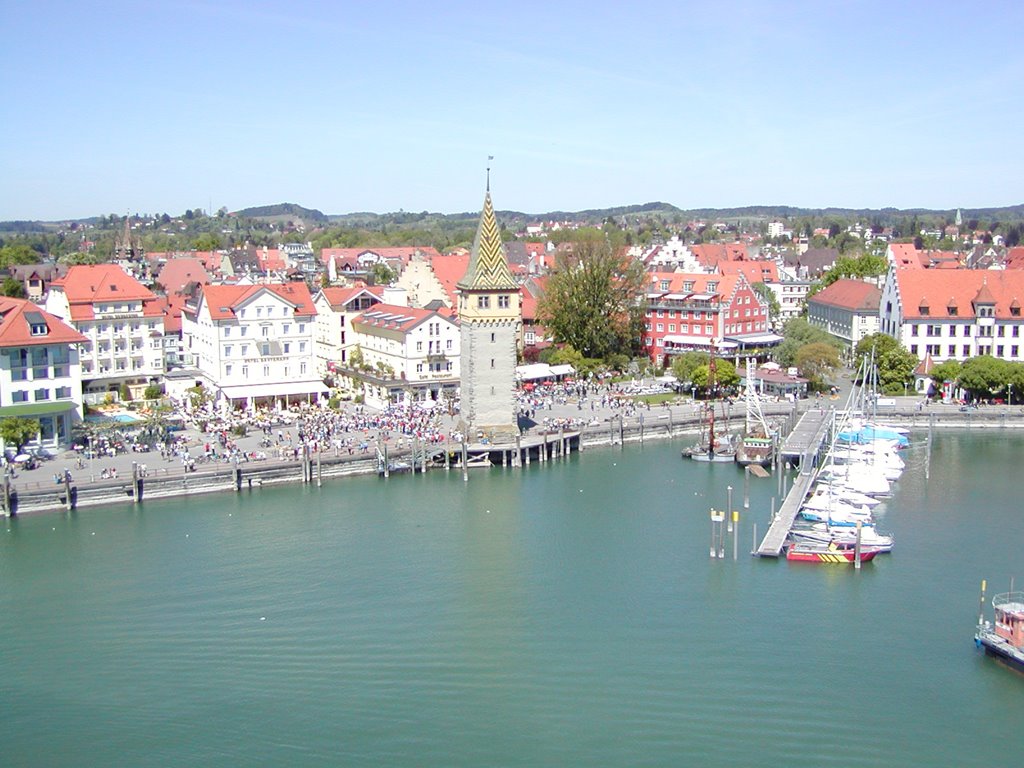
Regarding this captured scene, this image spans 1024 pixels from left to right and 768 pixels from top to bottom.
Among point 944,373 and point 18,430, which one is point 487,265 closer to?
point 18,430

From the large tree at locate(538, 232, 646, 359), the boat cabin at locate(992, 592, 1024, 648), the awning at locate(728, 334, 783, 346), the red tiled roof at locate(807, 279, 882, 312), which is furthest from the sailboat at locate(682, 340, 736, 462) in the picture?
the red tiled roof at locate(807, 279, 882, 312)

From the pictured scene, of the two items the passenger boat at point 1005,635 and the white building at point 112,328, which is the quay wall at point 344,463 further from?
the passenger boat at point 1005,635

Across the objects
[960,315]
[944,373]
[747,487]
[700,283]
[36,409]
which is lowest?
[747,487]

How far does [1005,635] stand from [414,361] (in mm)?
27067

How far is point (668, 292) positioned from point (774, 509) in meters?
27.5

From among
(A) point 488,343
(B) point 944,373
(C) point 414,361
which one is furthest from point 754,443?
(C) point 414,361

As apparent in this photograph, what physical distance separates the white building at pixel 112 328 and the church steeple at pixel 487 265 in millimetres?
15323

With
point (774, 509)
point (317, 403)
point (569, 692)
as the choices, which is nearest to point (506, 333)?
point (317, 403)

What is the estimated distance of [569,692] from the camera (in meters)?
19.6

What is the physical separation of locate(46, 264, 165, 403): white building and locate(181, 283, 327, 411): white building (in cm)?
308

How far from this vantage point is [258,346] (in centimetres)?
4316

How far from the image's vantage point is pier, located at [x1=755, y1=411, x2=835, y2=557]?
2748 centimetres

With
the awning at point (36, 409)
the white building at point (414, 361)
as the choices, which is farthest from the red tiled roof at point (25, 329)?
the white building at point (414, 361)

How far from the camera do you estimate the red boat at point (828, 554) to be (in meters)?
26.4
